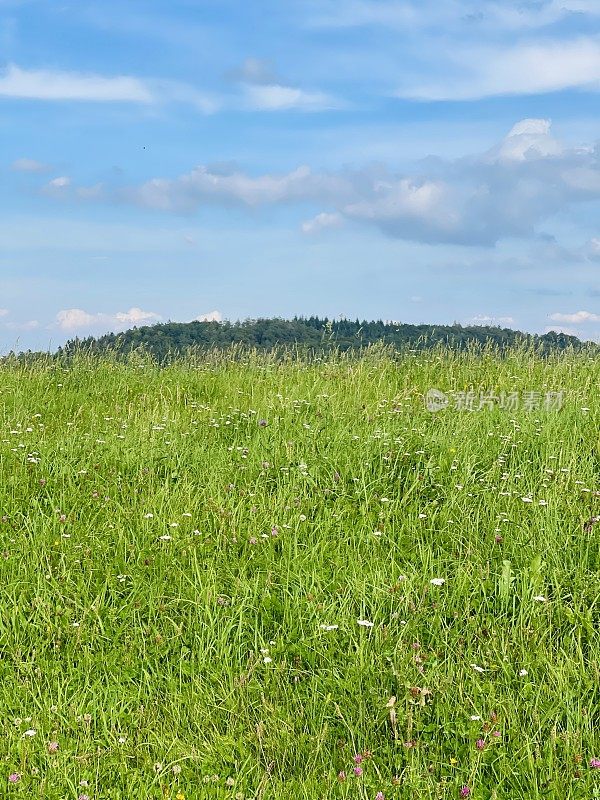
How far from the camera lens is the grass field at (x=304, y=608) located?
3643 millimetres

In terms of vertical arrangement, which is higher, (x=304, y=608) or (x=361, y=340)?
(x=361, y=340)

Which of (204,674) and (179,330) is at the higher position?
(179,330)

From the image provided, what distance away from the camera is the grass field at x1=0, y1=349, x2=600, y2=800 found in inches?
143

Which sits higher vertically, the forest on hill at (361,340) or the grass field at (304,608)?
the forest on hill at (361,340)

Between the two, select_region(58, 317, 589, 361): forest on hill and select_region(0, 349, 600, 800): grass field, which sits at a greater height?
select_region(58, 317, 589, 361): forest on hill

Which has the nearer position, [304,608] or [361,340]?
[304,608]

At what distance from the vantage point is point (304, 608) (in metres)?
4.66

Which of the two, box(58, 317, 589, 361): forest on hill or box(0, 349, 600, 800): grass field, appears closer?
box(0, 349, 600, 800): grass field

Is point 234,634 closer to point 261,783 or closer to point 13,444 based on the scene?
point 261,783

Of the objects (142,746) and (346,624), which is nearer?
(142,746)

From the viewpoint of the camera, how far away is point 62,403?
32.8 ft

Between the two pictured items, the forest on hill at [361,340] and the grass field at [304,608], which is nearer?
the grass field at [304,608]

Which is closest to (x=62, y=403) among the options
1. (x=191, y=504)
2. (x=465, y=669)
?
(x=191, y=504)

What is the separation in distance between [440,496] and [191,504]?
1865 millimetres
